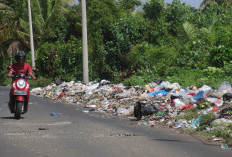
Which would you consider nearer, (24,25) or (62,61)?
(62,61)

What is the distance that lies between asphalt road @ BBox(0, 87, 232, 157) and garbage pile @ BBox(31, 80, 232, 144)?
82 centimetres

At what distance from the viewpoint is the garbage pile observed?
29.5 feet

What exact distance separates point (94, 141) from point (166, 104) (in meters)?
4.84

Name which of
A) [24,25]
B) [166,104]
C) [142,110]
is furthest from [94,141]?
[24,25]

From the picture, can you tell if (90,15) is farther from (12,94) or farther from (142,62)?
(12,94)

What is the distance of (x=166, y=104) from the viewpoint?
11203 millimetres

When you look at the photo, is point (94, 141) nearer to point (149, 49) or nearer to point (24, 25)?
point (149, 49)

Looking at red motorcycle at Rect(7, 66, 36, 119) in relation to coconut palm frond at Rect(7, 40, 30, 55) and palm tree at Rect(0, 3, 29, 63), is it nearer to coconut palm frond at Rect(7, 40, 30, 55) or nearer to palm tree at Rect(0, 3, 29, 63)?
palm tree at Rect(0, 3, 29, 63)

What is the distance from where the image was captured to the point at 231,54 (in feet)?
57.9

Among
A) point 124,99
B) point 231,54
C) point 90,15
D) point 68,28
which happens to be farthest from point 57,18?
point 124,99

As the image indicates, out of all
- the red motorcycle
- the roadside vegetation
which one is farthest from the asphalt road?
the roadside vegetation

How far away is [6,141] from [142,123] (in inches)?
142

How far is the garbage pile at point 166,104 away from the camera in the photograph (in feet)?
29.5

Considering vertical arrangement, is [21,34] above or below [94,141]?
above
